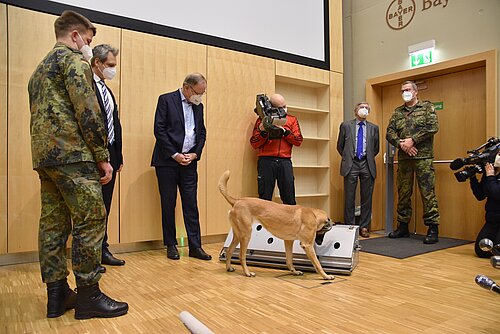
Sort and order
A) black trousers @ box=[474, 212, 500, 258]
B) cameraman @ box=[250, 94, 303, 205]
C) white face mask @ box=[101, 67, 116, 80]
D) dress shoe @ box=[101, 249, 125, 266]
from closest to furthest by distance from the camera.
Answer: white face mask @ box=[101, 67, 116, 80]
dress shoe @ box=[101, 249, 125, 266]
black trousers @ box=[474, 212, 500, 258]
cameraman @ box=[250, 94, 303, 205]

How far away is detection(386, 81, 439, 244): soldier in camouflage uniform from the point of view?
3859 mm

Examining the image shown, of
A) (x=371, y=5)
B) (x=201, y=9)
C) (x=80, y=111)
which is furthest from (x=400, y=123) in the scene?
(x=80, y=111)

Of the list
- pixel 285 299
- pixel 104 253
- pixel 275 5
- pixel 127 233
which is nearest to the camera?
pixel 285 299

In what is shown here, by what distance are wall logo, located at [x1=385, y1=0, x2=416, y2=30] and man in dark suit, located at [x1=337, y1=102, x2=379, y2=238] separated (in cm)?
116

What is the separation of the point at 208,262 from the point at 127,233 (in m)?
0.84

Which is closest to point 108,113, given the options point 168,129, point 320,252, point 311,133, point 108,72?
point 108,72

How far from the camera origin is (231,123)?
400cm

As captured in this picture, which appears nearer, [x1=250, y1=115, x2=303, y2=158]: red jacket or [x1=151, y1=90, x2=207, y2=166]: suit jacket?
[x1=151, y1=90, x2=207, y2=166]: suit jacket

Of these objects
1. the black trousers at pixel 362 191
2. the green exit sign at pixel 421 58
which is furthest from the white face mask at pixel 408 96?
the black trousers at pixel 362 191

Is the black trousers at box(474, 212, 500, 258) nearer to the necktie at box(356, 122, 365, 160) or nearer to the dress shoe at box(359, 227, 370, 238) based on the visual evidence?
the dress shoe at box(359, 227, 370, 238)

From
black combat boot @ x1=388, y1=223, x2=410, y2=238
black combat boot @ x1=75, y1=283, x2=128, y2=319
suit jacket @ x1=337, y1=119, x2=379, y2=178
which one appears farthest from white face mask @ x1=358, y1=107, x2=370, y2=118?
black combat boot @ x1=75, y1=283, x2=128, y2=319

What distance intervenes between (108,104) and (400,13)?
11.9ft

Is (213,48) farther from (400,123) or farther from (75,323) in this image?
(75,323)

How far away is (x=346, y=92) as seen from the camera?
17.7 feet
